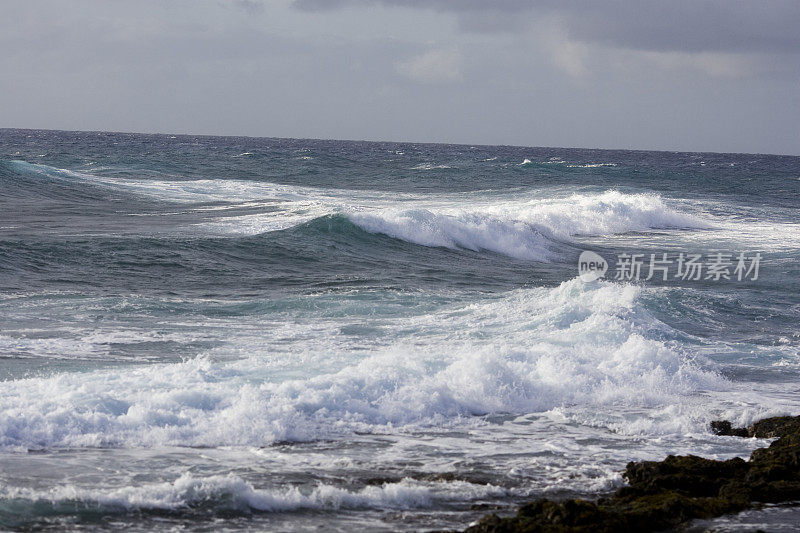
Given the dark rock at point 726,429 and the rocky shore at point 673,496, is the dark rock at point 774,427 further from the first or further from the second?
the rocky shore at point 673,496

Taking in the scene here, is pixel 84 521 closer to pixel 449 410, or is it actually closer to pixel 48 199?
pixel 449 410

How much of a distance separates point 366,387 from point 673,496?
11.4 ft

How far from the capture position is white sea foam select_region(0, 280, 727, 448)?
24.4 ft

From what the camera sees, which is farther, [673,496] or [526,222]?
[526,222]

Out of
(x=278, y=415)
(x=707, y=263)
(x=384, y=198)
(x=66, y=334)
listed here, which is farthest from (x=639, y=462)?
(x=384, y=198)

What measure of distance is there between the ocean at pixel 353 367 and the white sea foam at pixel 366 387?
3cm

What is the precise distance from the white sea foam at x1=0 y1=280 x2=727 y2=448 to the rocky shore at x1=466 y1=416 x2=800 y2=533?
152cm

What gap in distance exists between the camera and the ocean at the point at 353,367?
20.3 feet

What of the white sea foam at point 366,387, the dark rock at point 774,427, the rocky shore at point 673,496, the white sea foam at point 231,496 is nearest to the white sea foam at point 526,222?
the white sea foam at point 366,387

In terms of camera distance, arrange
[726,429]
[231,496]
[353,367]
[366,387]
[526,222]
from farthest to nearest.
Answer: [526,222]
[353,367]
[366,387]
[726,429]
[231,496]

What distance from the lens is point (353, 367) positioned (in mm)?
9320

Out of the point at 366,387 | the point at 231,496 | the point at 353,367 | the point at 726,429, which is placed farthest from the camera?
the point at 353,367

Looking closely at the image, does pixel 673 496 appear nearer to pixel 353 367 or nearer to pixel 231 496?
pixel 231 496

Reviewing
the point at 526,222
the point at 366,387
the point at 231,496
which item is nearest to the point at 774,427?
the point at 366,387
